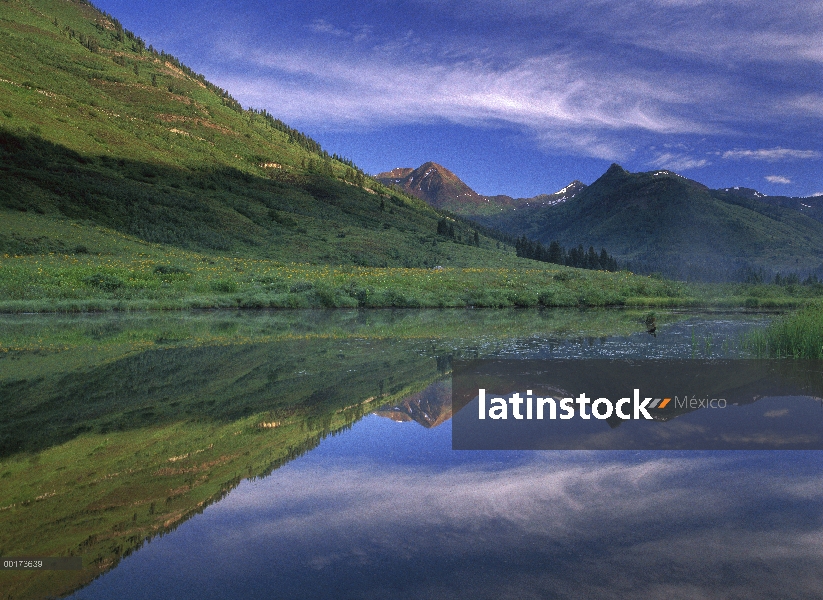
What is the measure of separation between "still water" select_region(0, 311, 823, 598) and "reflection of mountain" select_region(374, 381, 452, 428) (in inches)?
1.8

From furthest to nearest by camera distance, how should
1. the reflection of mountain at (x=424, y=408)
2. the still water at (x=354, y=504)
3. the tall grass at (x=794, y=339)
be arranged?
the tall grass at (x=794, y=339), the reflection of mountain at (x=424, y=408), the still water at (x=354, y=504)

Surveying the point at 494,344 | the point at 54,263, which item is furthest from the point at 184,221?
the point at 494,344

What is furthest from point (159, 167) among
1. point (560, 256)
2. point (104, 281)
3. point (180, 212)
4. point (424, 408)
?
point (424, 408)

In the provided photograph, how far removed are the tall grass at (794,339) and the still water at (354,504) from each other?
28.8 ft

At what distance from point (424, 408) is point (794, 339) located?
33.6ft

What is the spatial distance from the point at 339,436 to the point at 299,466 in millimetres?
1334

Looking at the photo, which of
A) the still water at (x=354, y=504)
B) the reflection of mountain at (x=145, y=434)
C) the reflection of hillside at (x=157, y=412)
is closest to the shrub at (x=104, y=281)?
the reflection of hillside at (x=157, y=412)

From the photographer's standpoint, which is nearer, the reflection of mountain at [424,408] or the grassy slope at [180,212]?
the reflection of mountain at [424,408]

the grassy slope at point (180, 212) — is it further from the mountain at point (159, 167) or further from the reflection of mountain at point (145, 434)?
the reflection of mountain at point (145, 434)

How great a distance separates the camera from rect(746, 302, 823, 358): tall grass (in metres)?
15.2

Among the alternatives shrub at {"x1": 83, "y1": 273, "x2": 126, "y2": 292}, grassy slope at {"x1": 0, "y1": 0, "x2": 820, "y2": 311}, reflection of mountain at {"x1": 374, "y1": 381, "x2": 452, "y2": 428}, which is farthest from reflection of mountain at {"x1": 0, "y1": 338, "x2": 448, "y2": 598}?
shrub at {"x1": 83, "y1": 273, "x2": 126, "y2": 292}

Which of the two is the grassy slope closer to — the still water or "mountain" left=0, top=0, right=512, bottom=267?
"mountain" left=0, top=0, right=512, bottom=267

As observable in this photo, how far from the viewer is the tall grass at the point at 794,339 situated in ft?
50.0

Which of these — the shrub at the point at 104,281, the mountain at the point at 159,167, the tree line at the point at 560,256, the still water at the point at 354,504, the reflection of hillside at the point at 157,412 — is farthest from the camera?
the tree line at the point at 560,256
